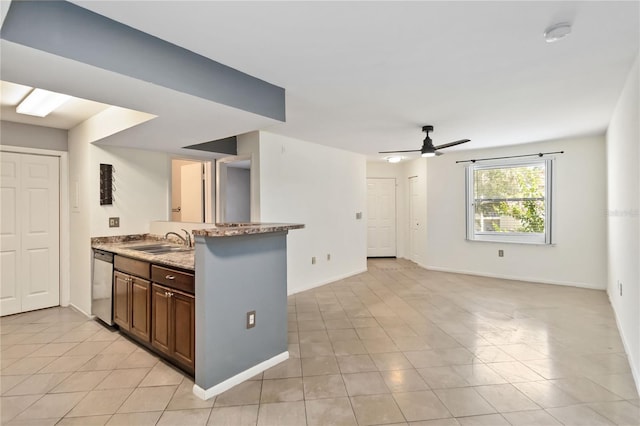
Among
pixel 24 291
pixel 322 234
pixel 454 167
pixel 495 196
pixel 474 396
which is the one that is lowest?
pixel 474 396

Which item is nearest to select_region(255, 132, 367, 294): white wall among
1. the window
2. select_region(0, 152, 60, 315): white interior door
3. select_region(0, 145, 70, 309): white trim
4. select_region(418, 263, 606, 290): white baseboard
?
select_region(418, 263, 606, 290): white baseboard

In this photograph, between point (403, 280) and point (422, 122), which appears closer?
point (422, 122)

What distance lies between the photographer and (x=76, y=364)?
2654 mm

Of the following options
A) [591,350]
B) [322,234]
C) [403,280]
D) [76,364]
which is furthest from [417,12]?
[403,280]

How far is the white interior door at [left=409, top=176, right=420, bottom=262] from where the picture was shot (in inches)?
277

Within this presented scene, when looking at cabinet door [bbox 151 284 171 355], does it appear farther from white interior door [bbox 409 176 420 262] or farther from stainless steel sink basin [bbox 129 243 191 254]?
white interior door [bbox 409 176 420 262]

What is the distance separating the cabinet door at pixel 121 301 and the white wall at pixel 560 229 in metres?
5.48

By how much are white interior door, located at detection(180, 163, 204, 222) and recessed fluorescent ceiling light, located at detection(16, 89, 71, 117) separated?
81.1 inches

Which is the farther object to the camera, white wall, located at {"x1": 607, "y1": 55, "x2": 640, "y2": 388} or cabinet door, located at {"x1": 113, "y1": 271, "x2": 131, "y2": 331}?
cabinet door, located at {"x1": 113, "y1": 271, "x2": 131, "y2": 331}

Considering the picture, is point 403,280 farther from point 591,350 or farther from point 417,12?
point 417,12

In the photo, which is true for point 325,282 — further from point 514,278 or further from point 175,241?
point 514,278

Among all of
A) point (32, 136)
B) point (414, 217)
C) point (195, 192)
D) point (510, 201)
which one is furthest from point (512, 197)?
point (32, 136)

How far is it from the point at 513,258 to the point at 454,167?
1.96 metres

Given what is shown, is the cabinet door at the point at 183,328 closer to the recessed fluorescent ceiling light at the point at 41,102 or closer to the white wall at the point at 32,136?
the recessed fluorescent ceiling light at the point at 41,102
